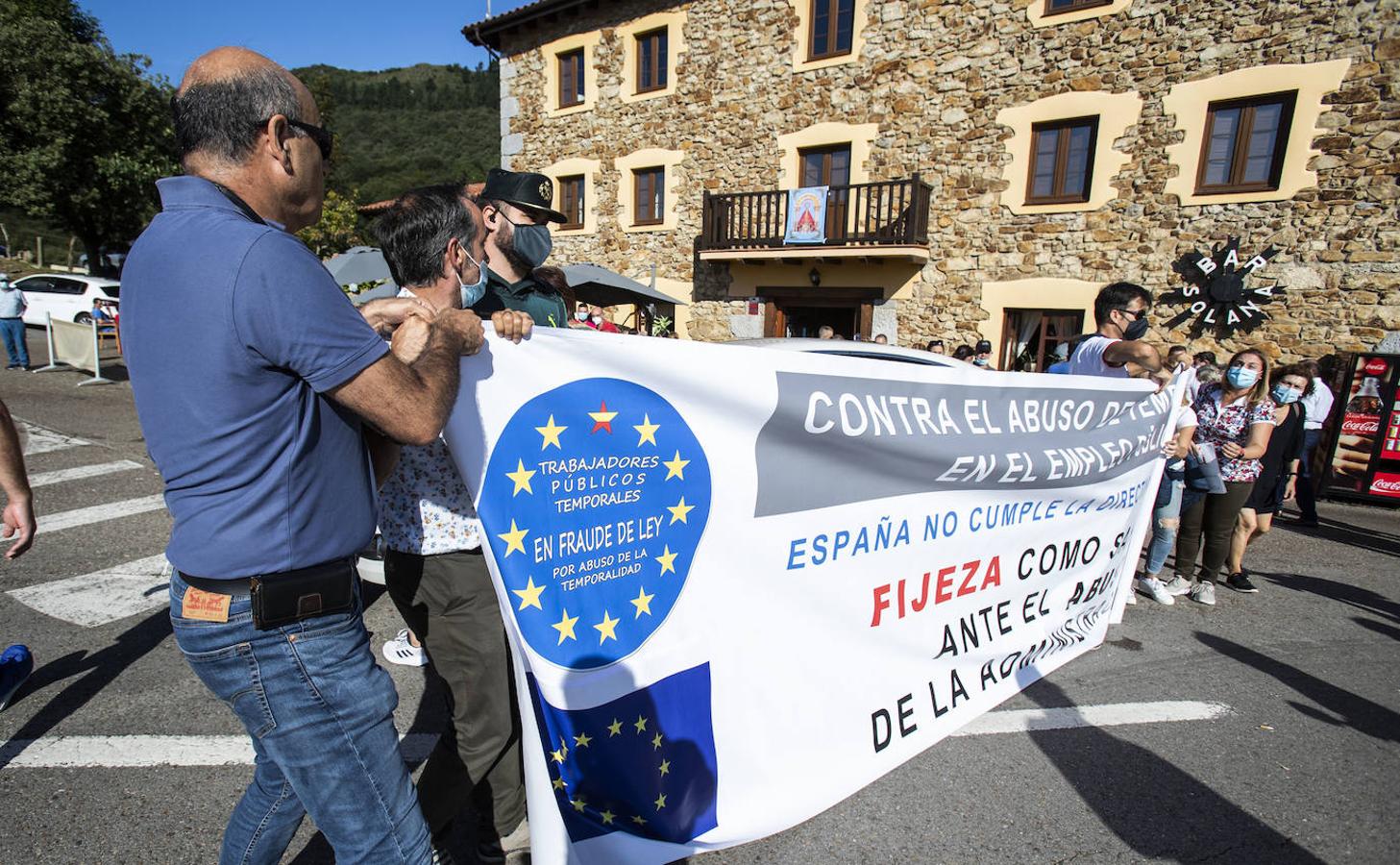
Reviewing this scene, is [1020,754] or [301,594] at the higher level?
[301,594]

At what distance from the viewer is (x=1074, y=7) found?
1123cm

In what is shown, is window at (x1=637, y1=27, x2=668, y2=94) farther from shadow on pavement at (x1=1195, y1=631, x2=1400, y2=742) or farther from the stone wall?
shadow on pavement at (x1=1195, y1=631, x2=1400, y2=742)

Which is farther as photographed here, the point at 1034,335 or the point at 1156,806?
the point at 1034,335

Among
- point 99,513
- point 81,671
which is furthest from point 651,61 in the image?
point 81,671

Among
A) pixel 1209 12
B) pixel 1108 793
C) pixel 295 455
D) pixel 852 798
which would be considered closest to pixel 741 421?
pixel 295 455

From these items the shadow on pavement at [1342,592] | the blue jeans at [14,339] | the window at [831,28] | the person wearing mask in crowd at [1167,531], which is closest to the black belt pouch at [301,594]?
the person wearing mask in crowd at [1167,531]

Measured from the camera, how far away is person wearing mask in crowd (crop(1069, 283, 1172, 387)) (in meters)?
3.84

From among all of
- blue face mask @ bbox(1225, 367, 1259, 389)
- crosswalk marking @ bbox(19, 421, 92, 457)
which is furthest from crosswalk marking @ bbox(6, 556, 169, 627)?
blue face mask @ bbox(1225, 367, 1259, 389)

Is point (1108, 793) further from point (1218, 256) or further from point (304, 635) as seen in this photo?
point (1218, 256)

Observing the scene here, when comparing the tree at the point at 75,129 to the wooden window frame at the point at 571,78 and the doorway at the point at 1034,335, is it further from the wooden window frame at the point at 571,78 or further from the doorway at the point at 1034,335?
the doorway at the point at 1034,335

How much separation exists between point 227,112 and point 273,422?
0.63m

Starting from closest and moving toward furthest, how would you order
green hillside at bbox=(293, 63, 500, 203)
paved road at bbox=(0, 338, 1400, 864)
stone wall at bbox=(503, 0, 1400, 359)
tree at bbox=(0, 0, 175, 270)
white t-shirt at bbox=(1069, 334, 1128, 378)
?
paved road at bbox=(0, 338, 1400, 864)
white t-shirt at bbox=(1069, 334, 1128, 378)
stone wall at bbox=(503, 0, 1400, 359)
tree at bbox=(0, 0, 175, 270)
green hillside at bbox=(293, 63, 500, 203)

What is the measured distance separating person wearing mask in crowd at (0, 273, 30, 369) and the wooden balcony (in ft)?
40.6

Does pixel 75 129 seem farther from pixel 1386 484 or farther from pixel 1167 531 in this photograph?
pixel 1386 484
